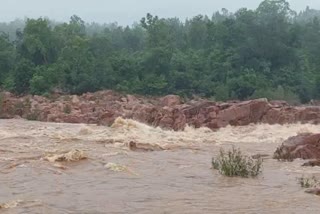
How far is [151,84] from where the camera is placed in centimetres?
4022

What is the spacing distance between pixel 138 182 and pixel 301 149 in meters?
5.01

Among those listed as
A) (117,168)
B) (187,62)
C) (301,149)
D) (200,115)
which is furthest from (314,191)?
(187,62)

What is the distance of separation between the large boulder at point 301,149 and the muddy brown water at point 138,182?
46cm

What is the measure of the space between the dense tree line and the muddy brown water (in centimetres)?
2156

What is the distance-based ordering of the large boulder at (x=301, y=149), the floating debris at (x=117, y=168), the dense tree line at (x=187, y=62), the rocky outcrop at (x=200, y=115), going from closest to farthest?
the floating debris at (x=117, y=168) < the large boulder at (x=301, y=149) < the rocky outcrop at (x=200, y=115) < the dense tree line at (x=187, y=62)

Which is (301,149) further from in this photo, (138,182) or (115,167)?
(138,182)

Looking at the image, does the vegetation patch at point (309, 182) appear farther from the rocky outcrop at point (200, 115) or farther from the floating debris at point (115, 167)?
the rocky outcrop at point (200, 115)

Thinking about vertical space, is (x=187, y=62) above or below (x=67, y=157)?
above

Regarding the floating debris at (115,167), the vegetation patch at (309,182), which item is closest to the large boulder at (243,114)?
the floating debris at (115,167)

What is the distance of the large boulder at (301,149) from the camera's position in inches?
539

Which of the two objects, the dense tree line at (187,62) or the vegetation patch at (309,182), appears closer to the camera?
the vegetation patch at (309,182)

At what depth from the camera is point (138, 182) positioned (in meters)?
10.4

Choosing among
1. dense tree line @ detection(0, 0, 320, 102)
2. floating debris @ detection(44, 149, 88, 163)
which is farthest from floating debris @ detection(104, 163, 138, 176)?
dense tree line @ detection(0, 0, 320, 102)

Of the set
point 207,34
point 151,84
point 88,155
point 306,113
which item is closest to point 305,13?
point 207,34
